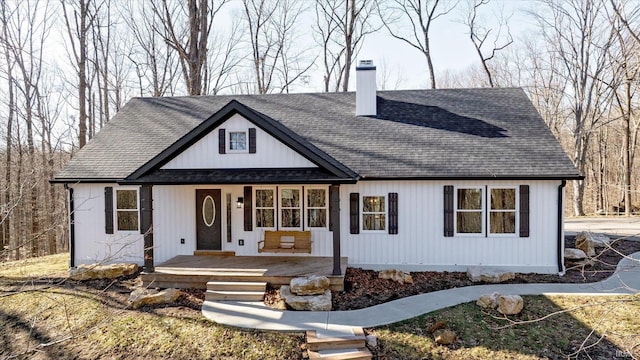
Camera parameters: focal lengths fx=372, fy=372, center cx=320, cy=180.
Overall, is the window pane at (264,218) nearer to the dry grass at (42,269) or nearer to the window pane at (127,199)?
the window pane at (127,199)

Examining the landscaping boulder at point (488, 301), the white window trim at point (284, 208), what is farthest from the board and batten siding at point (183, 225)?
the landscaping boulder at point (488, 301)

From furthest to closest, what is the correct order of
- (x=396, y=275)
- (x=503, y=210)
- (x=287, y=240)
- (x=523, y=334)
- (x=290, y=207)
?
1. (x=290, y=207)
2. (x=287, y=240)
3. (x=503, y=210)
4. (x=396, y=275)
5. (x=523, y=334)

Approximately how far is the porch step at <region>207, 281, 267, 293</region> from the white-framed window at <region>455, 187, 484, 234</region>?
5767mm

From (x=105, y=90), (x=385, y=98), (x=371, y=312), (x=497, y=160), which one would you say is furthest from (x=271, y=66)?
(x=371, y=312)

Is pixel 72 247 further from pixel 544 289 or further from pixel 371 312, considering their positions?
pixel 544 289

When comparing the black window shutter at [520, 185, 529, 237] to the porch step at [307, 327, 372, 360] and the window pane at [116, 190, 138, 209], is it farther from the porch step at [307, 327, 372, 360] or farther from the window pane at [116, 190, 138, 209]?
the window pane at [116, 190, 138, 209]

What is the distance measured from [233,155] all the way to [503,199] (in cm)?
786

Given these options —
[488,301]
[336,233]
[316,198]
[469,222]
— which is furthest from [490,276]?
[316,198]

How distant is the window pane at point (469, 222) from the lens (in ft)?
35.2

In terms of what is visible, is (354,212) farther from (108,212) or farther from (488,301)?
(108,212)

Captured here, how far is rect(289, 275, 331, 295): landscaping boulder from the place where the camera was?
8750 millimetres

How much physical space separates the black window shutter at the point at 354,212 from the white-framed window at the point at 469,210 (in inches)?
111

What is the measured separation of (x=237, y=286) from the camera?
30.2ft

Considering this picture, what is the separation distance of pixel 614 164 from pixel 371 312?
3305 centimetres
